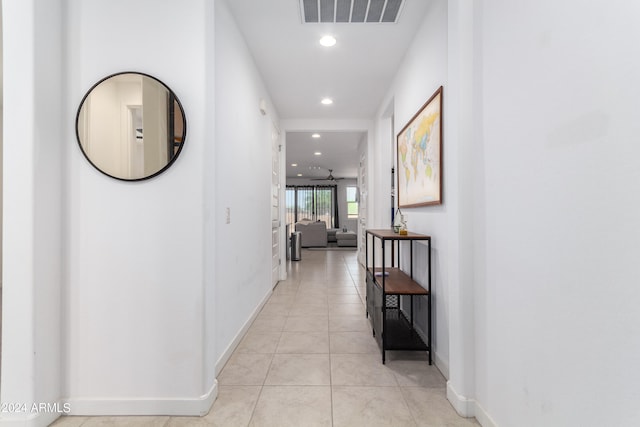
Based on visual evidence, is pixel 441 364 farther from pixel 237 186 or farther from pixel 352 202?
pixel 352 202

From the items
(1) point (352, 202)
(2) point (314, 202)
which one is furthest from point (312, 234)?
(1) point (352, 202)

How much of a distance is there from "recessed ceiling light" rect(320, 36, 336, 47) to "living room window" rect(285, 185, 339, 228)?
10200mm

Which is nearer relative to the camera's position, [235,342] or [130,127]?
[130,127]

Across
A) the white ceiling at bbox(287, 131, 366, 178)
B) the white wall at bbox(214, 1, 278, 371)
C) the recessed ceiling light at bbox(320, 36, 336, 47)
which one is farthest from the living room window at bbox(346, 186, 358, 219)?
the recessed ceiling light at bbox(320, 36, 336, 47)

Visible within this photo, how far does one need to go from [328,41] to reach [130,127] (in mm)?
1811

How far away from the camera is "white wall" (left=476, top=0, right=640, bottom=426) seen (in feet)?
2.77

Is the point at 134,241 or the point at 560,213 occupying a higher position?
the point at 560,213

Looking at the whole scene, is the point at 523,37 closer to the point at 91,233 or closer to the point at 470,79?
the point at 470,79

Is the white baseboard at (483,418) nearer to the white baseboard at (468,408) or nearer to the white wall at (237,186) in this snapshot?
the white baseboard at (468,408)

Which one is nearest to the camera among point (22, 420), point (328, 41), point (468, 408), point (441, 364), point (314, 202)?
point (22, 420)

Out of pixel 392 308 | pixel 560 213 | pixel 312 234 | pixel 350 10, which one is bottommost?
pixel 392 308

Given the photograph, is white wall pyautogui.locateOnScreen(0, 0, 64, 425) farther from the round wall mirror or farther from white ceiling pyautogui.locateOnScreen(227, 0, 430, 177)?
white ceiling pyautogui.locateOnScreen(227, 0, 430, 177)

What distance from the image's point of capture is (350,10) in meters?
2.23

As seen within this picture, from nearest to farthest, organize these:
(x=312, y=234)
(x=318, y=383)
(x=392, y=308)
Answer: (x=318, y=383) < (x=392, y=308) < (x=312, y=234)
